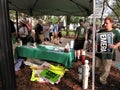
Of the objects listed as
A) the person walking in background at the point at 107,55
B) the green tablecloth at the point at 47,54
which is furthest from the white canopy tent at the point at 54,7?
the person walking in background at the point at 107,55

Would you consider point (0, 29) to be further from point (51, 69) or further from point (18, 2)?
point (18, 2)

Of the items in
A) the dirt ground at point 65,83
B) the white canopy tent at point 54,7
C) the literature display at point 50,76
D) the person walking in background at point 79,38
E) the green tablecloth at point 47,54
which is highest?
the white canopy tent at point 54,7

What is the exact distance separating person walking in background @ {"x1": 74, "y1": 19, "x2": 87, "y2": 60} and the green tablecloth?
32.0 inches

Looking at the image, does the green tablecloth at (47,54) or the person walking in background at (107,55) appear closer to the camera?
the person walking in background at (107,55)

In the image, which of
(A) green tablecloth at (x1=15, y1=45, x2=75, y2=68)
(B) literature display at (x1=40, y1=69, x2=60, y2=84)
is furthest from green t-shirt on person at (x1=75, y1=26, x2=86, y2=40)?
(B) literature display at (x1=40, y1=69, x2=60, y2=84)

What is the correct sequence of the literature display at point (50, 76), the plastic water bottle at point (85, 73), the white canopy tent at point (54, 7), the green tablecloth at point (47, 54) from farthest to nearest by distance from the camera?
the white canopy tent at point (54, 7), the green tablecloth at point (47, 54), the literature display at point (50, 76), the plastic water bottle at point (85, 73)

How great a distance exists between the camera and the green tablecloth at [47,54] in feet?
16.0

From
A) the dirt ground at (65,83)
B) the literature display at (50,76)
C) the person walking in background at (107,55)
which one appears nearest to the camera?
the person walking in background at (107,55)

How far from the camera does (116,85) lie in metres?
4.19

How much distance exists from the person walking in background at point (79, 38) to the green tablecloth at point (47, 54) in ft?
2.67

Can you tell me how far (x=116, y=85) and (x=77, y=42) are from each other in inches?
92.1

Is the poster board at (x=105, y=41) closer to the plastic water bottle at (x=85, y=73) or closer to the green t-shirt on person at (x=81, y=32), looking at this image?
the plastic water bottle at (x=85, y=73)

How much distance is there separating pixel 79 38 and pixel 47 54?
4.91ft

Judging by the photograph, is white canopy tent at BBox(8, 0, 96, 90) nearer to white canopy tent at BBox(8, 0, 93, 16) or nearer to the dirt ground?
white canopy tent at BBox(8, 0, 93, 16)
